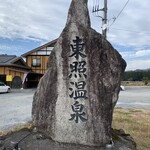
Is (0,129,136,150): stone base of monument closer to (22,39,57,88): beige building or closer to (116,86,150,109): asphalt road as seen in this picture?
(116,86,150,109): asphalt road

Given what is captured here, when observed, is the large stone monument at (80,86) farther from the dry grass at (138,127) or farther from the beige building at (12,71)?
the beige building at (12,71)

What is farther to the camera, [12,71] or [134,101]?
[12,71]

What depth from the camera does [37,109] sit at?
19.9 ft

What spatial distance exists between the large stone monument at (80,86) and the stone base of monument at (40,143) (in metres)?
0.14

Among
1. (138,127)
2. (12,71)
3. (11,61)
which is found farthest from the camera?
(11,61)

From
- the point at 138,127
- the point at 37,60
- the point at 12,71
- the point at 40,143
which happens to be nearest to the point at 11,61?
the point at 12,71

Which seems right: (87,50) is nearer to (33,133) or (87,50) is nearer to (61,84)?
(61,84)

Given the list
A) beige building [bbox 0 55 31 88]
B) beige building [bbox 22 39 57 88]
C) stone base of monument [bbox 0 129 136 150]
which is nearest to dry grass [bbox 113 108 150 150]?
stone base of monument [bbox 0 129 136 150]

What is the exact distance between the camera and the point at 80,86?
18.4 ft

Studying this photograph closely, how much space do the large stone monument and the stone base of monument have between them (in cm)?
14

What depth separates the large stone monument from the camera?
5.52 metres

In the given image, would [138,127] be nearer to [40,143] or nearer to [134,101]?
[40,143]

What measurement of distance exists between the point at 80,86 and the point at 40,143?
1.31 m

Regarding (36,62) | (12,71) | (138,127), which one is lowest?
(138,127)
